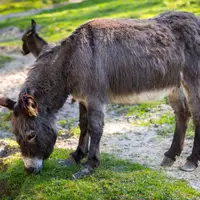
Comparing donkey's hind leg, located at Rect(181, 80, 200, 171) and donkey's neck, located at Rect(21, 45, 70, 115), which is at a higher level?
donkey's neck, located at Rect(21, 45, 70, 115)

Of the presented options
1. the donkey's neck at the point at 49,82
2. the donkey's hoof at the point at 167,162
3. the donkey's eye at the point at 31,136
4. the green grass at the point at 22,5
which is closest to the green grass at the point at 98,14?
the green grass at the point at 22,5

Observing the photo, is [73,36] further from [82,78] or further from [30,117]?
[30,117]

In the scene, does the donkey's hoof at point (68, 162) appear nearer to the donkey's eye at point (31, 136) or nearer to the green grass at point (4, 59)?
the donkey's eye at point (31, 136)

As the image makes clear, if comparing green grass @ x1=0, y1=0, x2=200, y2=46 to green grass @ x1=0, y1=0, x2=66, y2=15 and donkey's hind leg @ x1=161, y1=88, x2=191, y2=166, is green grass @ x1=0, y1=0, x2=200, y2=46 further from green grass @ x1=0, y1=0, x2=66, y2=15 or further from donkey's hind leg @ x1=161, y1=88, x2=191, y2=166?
donkey's hind leg @ x1=161, y1=88, x2=191, y2=166

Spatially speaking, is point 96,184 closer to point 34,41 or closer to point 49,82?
point 49,82

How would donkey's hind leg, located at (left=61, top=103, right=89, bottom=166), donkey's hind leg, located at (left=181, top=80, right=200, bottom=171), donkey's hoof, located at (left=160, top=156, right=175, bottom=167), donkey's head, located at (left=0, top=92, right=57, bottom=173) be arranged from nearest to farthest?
donkey's head, located at (left=0, top=92, right=57, bottom=173), donkey's hind leg, located at (left=61, top=103, right=89, bottom=166), donkey's hind leg, located at (left=181, top=80, right=200, bottom=171), donkey's hoof, located at (left=160, top=156, right=175, bottom=167)

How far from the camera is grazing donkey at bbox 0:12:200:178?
641 centimetres

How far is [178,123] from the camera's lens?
7.67 meters

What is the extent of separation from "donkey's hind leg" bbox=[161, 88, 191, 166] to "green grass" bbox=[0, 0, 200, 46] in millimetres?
11248

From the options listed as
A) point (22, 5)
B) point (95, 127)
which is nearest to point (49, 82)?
point (95, 127)

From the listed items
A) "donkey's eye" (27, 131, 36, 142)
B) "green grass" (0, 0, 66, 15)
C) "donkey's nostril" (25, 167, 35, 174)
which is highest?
"donkey's eye" (27, 131, 36, 142)

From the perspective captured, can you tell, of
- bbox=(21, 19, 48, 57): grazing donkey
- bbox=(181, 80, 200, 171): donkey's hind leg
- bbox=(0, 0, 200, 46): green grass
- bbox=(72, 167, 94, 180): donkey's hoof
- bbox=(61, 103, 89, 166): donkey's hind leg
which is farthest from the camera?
bbox=(0, 0, 200, 46): green grass

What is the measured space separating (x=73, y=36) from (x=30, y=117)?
130 centimetres

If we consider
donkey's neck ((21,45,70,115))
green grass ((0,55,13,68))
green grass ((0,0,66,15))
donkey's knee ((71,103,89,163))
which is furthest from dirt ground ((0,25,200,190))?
green grass ((0,0,66,15))
